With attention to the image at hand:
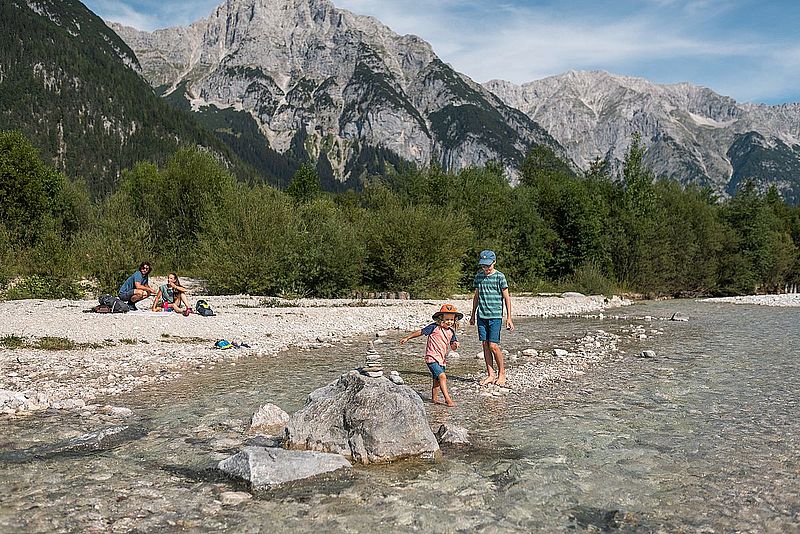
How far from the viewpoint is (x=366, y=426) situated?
767 centimetres

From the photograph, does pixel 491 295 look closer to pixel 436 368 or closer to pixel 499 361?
pixel 499 361

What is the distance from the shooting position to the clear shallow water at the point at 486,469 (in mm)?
5855

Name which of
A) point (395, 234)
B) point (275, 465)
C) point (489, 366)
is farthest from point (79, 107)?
point (275, 465)

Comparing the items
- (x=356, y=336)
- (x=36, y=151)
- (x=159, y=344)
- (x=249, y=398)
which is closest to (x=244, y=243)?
(x=356, y=336)

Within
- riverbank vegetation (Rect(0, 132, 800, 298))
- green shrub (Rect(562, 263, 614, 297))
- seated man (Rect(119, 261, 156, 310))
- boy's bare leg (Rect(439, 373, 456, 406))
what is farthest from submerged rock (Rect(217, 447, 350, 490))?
green shrub (Rect(562, 263, 614, 297))

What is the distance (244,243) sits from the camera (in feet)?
108

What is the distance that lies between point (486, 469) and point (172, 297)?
19.3 metres

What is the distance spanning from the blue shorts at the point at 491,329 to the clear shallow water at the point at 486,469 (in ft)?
3.84

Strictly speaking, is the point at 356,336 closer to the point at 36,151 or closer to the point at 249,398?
the point at 249,398

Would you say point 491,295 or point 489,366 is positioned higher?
point 491,295

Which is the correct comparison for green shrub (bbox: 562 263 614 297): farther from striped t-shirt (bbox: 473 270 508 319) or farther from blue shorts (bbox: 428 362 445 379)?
blue shorts (bbox: 428 362 445 379)

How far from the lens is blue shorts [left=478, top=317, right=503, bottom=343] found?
12055 mm

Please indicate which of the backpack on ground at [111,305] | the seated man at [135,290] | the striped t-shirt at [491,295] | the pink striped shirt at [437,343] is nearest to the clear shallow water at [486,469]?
the pink striped shirt at [437,343]

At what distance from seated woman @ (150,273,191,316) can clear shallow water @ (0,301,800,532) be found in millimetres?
10509
